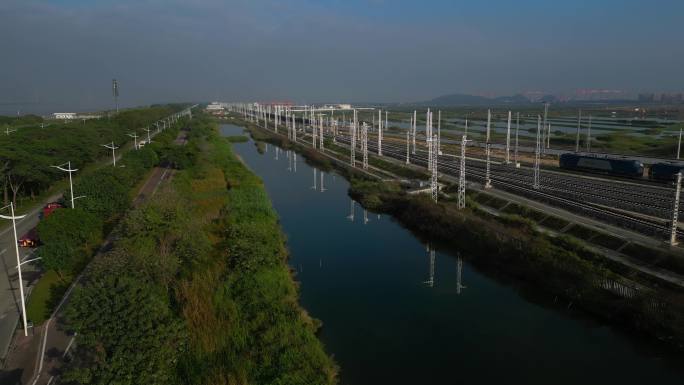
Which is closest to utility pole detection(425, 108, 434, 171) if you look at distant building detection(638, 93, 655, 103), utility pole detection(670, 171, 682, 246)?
utility pole detection(670, 171, 682, 246)

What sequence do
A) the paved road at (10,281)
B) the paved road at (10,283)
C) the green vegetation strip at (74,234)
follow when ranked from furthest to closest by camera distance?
the green vegetation strip at (74,234)
the paved road at (10,281)
the paved road at (10,283)

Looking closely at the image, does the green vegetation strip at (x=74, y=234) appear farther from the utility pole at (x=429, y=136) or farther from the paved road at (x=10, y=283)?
the utility pole at (x=429, y=136)

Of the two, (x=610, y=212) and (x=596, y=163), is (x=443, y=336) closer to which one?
(x=610, y=212)

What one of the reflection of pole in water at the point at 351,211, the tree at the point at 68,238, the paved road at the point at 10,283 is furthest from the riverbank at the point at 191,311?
the reflection of pole in water at the point at 351,211

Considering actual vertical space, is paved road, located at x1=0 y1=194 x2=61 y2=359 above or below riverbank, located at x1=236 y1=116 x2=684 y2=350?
above

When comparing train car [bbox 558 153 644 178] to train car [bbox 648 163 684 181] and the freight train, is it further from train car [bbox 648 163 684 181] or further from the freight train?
train car [bbox 648 163 684 181]

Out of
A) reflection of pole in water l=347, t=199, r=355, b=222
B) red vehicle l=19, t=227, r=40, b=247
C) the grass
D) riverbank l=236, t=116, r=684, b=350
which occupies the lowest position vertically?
reflection of pole in water l=347, t=199, r=355, b=222

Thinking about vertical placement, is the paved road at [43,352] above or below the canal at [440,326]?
above

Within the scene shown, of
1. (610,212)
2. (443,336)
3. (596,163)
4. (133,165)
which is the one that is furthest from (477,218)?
(133,165)
